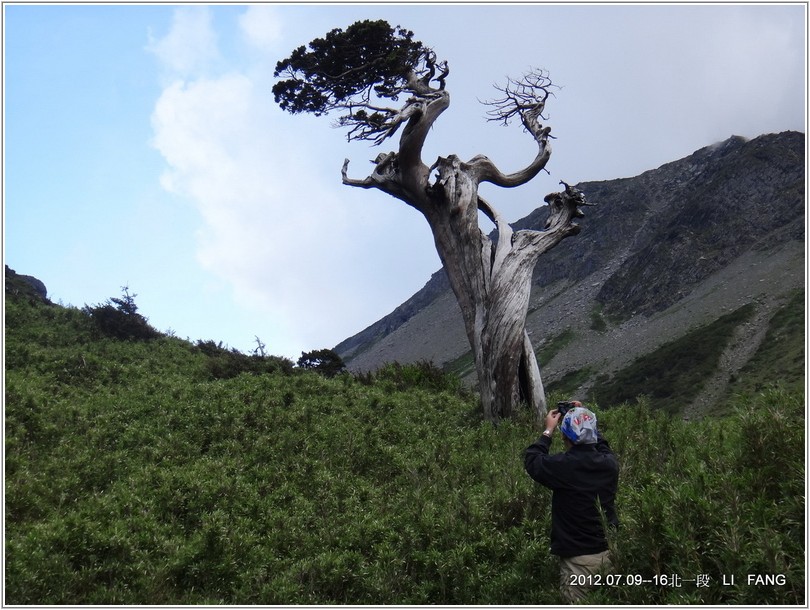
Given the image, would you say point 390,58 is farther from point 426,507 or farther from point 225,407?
point 426,507

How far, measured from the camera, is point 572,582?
479 cm

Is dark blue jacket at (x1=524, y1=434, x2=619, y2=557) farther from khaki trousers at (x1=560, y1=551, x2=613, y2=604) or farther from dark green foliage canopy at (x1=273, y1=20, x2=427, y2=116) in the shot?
dark green foliage canopy at (x1=273, y1=20, x2=427, y2=116)

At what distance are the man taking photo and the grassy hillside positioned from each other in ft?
0.67

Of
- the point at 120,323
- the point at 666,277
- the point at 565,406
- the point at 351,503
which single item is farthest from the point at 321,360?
the point at 666,277

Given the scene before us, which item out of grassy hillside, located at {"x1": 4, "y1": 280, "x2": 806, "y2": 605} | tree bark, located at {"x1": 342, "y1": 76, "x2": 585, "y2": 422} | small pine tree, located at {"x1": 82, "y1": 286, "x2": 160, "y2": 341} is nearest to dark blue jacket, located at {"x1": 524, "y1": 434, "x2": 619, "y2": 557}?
grassy hillside, located at {"x1": 4, "y1": 280, "x2": 806, "y2": 605}

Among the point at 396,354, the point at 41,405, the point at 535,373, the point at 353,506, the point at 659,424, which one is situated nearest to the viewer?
the point at 353,506

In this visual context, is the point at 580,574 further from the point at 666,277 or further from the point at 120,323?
the point at 666,277

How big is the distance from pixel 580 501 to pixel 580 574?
55cm

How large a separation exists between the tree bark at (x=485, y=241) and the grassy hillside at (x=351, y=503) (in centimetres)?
147

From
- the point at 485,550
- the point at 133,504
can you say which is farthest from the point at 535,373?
the point at 133,504

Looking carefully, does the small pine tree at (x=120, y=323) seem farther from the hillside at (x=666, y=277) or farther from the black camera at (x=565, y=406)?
the hillside at (x=666, y=277)

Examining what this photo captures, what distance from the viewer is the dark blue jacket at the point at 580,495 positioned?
4.77m

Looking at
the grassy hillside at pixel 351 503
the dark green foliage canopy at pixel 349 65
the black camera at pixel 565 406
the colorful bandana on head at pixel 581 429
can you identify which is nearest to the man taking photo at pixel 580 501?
the colorful bandana on head at pixel 581 429

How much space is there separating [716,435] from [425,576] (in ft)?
14.8
